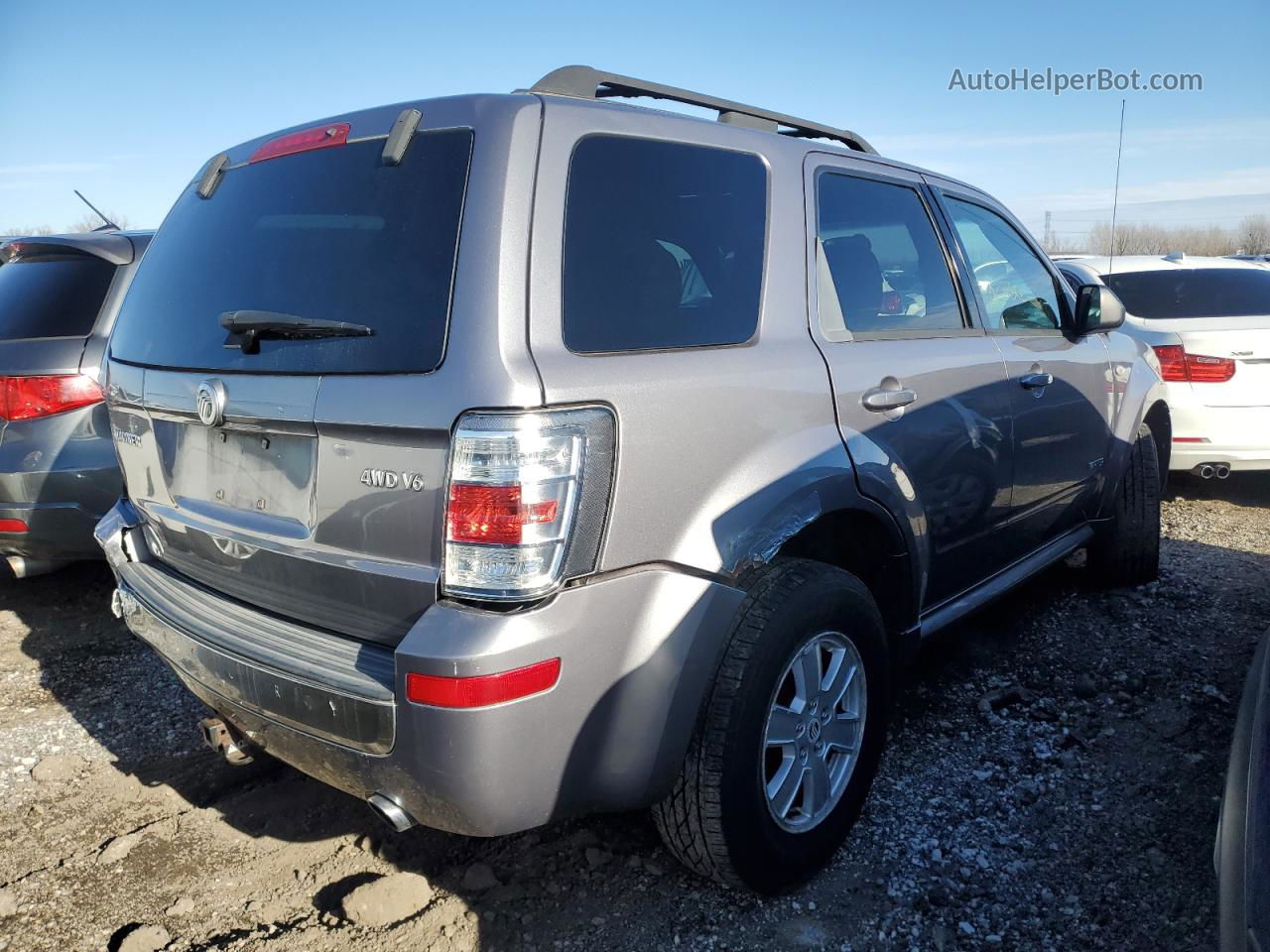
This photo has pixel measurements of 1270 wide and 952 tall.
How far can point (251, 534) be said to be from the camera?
2.11m

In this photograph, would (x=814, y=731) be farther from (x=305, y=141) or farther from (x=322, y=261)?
(x=305, y=141)

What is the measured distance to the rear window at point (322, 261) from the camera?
6.11ft

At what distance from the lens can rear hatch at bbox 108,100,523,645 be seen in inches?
71.9

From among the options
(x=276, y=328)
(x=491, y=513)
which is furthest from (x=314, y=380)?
(x=491, y=513)

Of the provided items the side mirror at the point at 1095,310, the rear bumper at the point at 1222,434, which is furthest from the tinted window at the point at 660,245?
the rear bumper at the point at 1222,434

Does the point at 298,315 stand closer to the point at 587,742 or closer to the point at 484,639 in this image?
the point at 484,639

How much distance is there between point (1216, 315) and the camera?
6.01 m

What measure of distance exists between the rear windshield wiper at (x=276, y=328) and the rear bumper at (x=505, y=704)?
597mm

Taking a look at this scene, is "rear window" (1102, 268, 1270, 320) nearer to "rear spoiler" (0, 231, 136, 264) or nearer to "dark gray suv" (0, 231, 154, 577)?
"rear spoiler" (0, 231, 136, 264)

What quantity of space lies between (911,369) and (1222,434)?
3.92 meters

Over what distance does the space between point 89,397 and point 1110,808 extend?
4.01 metres

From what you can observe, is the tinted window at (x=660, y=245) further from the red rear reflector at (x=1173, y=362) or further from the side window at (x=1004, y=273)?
the red rear reflector at (x=1173, y=362)

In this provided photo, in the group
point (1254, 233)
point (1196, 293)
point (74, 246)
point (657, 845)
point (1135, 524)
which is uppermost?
point (1254, 233)

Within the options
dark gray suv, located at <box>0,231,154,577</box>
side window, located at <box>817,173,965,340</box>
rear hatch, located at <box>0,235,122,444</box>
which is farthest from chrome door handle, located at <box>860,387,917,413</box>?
rear hatch, located at <box>0,235,122,444</box>
